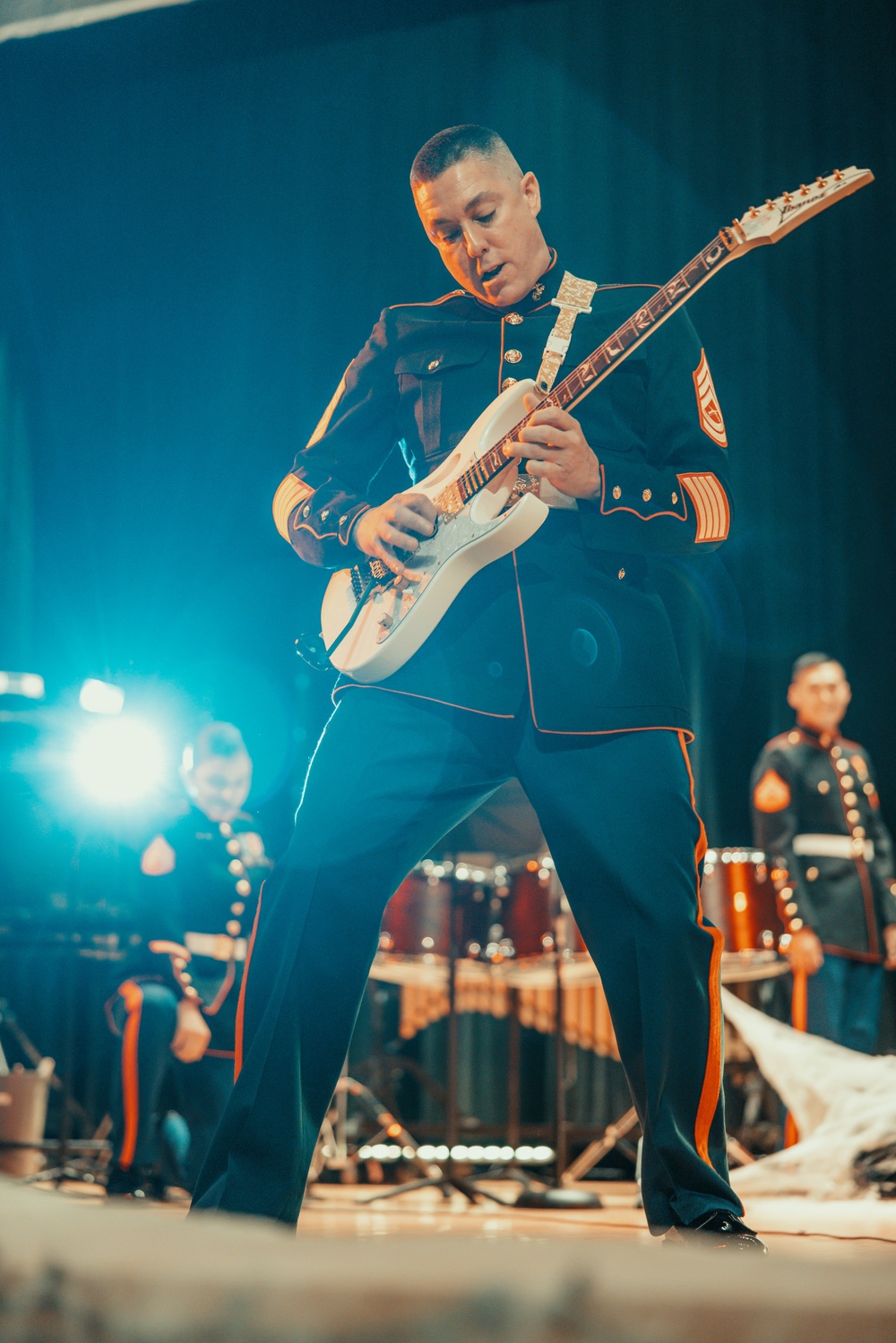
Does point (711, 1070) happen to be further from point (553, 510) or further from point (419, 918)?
point (419, 918)

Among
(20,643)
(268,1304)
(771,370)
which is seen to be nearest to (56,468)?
(20,643)

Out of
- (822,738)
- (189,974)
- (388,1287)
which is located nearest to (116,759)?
(189,974)

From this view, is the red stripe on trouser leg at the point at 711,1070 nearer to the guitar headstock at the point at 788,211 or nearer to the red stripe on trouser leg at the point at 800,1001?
the guitar headstock at the point at 788,211

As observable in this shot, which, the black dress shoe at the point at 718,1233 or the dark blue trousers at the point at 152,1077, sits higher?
the black dress shoe at the point at 718,1233

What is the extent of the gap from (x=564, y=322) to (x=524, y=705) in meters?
0.68

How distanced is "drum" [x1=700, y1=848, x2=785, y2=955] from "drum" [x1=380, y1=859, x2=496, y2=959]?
74 cm

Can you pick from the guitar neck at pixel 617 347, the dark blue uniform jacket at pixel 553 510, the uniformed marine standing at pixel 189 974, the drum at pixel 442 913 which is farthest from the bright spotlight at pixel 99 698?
the guitar neck at pixel 617 347

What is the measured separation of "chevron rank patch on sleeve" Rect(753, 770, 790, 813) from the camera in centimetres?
467

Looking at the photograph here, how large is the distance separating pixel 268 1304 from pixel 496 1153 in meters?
4.97

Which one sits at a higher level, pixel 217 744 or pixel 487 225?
pixel 487 225

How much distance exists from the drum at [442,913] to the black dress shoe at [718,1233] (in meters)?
2.36

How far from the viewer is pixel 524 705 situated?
181 centimetres

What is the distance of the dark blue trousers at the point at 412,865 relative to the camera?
160cm

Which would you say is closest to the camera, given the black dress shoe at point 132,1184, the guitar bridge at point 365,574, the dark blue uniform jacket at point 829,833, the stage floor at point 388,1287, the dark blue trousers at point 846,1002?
the stage floor at point 388,1287
